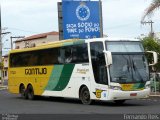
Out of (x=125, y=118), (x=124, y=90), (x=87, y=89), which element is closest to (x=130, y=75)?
(x=124, y=90)

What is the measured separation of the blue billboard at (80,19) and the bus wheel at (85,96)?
14221 millimetres

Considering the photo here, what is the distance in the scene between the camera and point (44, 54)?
29.5m

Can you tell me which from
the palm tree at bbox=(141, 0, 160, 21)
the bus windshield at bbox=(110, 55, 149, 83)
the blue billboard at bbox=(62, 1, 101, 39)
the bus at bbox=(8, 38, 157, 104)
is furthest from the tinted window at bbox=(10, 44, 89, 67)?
the blue billboard at bbox=(62, 1, 101, 39)

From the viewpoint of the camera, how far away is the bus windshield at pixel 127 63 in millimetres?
24234

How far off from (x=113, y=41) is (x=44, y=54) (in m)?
5.83

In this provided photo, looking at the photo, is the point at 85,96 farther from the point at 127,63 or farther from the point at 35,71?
the point at 35,71

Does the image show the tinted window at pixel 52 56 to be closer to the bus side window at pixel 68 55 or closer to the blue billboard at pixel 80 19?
the bus side window at pixel 68 55

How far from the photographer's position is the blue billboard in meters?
40.0

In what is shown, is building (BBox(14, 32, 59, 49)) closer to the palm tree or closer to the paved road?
the palm tree

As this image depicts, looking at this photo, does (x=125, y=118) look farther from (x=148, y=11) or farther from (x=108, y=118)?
(x=148, y=11)

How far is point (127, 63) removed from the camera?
24.5 m

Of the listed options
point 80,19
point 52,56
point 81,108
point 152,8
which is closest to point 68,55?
point 52,56

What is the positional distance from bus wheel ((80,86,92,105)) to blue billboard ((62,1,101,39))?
14221mm

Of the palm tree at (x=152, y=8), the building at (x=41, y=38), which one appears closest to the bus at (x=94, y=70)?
the palm tree at (x=152, y=8)
